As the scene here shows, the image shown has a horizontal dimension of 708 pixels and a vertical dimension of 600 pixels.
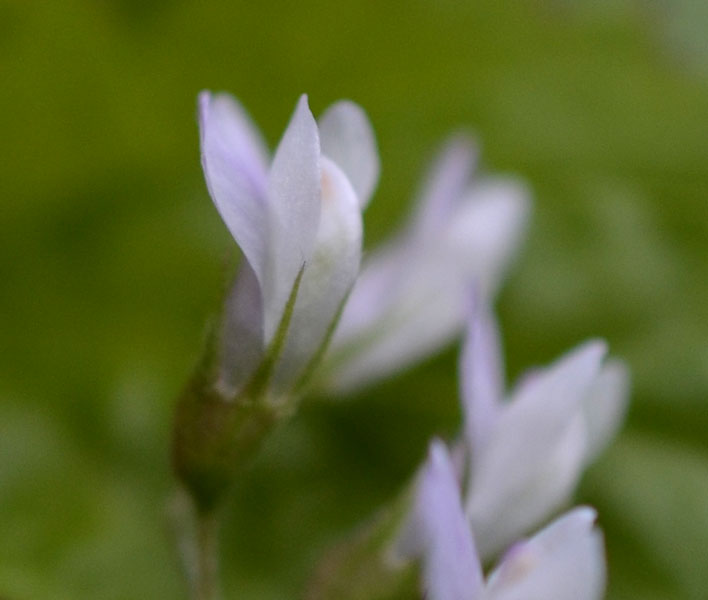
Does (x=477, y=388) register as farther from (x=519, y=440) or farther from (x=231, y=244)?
(x=231, y=244)

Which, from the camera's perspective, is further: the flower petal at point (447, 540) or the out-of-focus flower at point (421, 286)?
the out-of-focus flower at point (421, 286)

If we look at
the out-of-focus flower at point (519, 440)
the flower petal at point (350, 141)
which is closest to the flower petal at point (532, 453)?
the out-of-focus flower at point (519, 440)

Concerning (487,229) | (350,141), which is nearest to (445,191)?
(487,229)

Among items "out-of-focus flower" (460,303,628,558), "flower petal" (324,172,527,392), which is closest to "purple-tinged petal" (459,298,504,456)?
"out-of-focus flower" (460,303,628,558)

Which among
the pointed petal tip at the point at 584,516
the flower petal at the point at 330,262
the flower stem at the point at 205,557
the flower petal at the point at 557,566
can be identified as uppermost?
the flower petal at the point at 330,262

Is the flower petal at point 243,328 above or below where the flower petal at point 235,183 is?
below

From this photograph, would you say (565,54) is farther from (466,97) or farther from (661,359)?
(661,359)

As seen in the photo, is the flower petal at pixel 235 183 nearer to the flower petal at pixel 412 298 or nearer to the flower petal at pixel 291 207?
the flower petal at pixel 291 207
